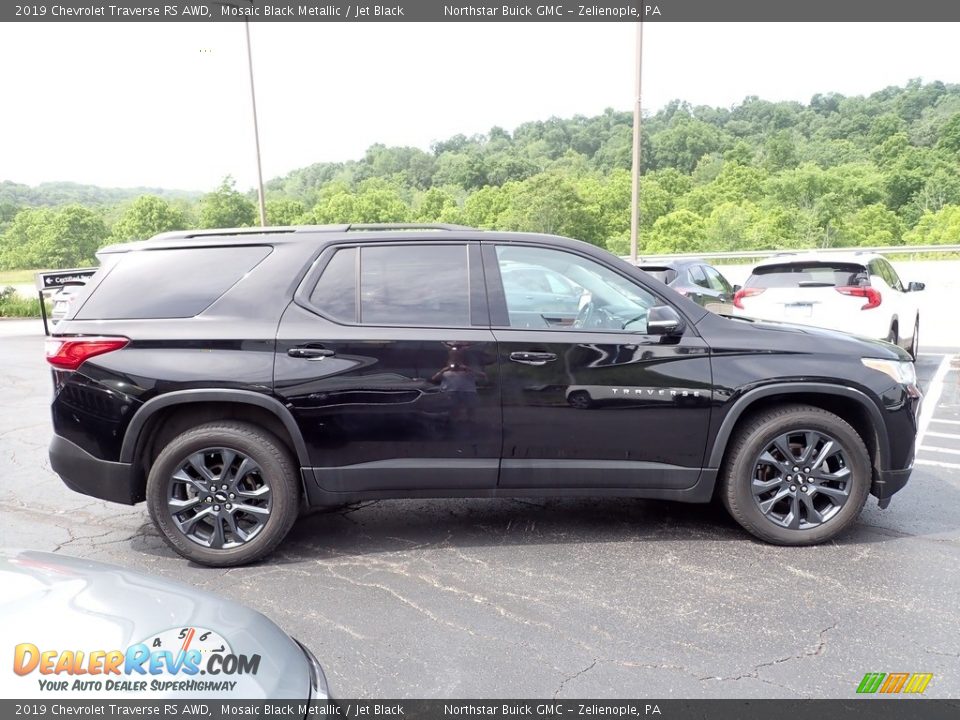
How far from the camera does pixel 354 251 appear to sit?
4.05m

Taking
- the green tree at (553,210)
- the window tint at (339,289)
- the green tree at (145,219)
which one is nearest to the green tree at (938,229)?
the green tree at (553,210)

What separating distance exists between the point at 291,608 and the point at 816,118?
321ft

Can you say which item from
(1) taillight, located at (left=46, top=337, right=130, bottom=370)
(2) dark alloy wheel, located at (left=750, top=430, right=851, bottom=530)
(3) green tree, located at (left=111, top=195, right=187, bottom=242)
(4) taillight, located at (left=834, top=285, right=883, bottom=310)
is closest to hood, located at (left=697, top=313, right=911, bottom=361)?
(2) dark alloy wheel, located at (left=750, top=430, right=851, bottom=530)

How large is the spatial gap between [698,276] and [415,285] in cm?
893

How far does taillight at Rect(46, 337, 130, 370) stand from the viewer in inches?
153

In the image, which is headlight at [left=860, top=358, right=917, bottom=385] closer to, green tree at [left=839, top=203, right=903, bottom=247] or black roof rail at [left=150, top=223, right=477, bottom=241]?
black roof rail at [left=150, top=223, right=477, bottom=241]

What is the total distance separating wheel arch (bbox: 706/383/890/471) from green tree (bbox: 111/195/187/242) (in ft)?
201

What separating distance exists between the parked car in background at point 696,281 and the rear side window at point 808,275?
134 cm

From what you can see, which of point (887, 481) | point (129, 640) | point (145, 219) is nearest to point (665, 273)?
point (887, 481)

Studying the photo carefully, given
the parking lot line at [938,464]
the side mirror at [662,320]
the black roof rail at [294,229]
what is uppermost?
the black roof rail at [294,229]

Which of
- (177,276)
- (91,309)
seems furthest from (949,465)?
(91,309)

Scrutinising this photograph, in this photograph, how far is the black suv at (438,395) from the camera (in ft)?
12.6

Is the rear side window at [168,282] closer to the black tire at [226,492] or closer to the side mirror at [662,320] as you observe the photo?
the black tire at [226,492]
